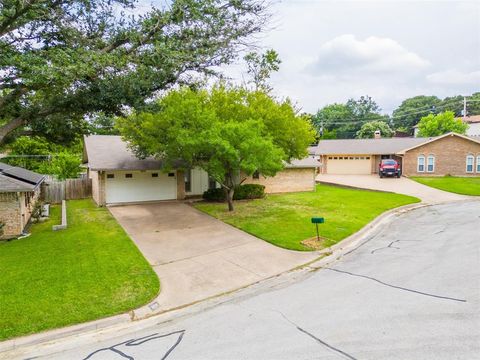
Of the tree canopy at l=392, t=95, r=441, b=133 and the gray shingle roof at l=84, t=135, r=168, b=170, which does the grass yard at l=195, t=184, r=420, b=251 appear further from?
the tree canopy at l=392, t=95, r=441, b=133

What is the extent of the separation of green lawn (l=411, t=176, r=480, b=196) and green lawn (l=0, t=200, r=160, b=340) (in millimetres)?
24403

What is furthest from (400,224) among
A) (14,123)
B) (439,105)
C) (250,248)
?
(439,105)

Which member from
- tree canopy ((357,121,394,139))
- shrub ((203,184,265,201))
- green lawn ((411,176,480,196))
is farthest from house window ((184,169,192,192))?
tree canopy ((357,121,394,139))

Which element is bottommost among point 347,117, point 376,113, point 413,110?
point 347,117

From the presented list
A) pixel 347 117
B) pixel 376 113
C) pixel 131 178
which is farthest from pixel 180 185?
pixel 376 113

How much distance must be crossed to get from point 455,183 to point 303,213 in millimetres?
19075

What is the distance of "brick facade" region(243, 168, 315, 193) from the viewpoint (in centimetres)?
2394

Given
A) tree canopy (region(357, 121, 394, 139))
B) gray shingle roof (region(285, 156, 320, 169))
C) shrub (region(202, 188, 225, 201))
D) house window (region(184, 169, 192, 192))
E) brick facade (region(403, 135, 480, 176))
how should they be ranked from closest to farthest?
1. shrub (region(202, 188, 225, 201))
2. house window (region(184, 169, 192, 192))
3. gray shingle roof (region(285, 156, 320, 169))
4. brick facade (region(403, 135, 480, 176))
5. tree canopy (region(357, 121, 394, 139))

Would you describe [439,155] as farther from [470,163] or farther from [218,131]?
[218,131]

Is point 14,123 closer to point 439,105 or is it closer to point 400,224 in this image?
point 400,224

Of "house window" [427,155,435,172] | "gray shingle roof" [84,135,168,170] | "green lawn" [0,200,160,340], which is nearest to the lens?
"green lawn" [0,200,160,340]

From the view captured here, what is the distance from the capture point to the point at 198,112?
14.3 meters

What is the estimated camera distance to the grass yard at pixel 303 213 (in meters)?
12.2

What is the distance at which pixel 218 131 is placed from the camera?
552 inches
